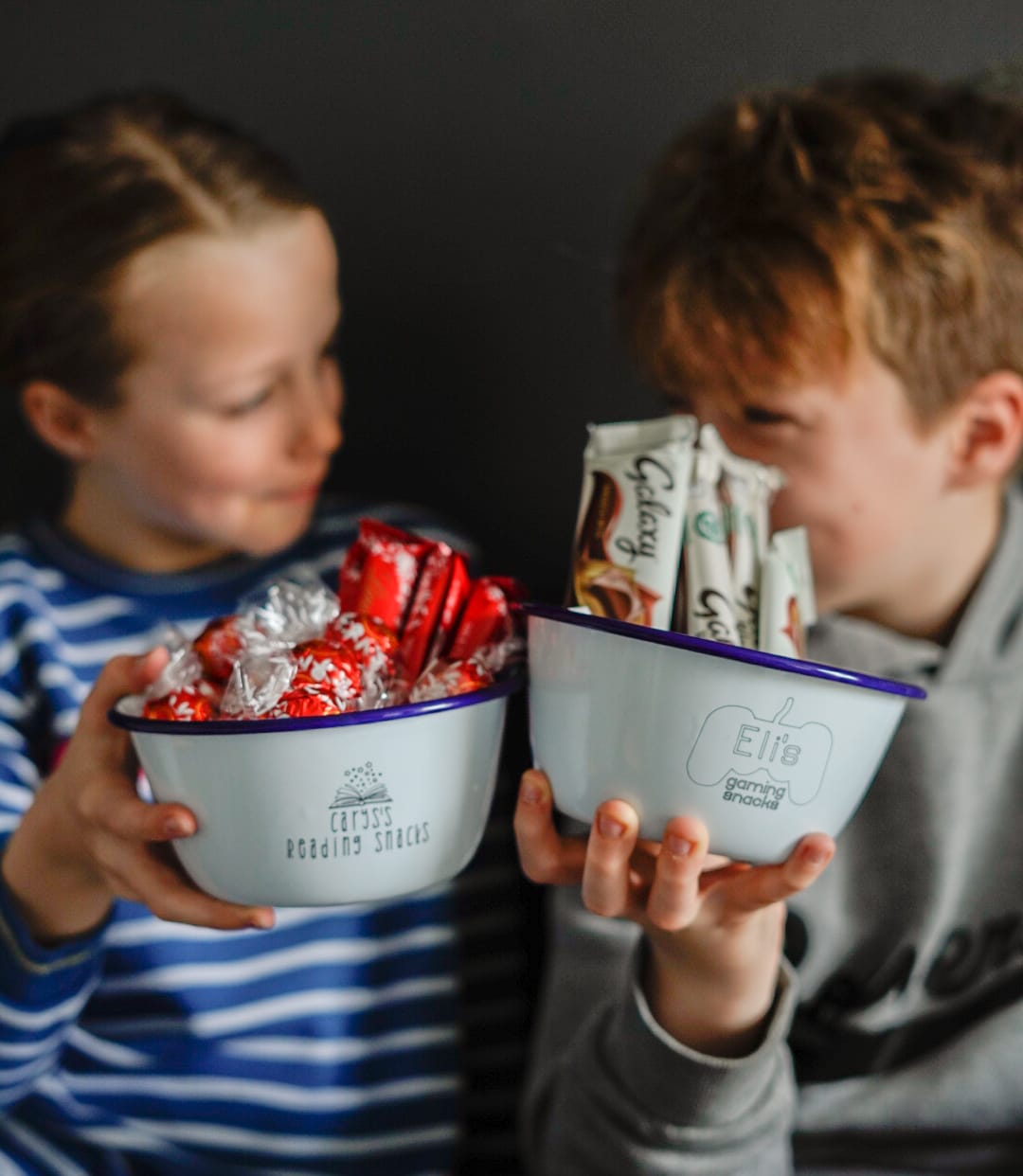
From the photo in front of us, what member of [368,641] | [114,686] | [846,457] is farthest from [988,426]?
[114,686]

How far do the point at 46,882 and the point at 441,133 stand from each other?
651 millimetres

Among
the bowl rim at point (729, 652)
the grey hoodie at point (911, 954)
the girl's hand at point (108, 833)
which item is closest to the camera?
the bowl rim at point (729, 652)

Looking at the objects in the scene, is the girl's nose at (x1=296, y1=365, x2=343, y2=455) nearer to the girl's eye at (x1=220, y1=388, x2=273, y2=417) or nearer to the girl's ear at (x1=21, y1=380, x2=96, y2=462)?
the girl's eye at (x1=220, y1=388, x2=273, y2=417)

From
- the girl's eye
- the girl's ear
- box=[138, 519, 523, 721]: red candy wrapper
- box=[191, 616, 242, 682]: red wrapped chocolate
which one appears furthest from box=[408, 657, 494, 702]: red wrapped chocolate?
the girl's ear

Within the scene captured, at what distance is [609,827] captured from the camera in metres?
0.57

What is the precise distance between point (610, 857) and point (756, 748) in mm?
103

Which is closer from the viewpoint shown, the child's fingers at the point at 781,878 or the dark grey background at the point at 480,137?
the child's fingers at the point at 781,878

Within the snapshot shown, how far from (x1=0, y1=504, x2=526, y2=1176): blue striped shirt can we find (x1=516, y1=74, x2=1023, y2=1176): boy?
13cm

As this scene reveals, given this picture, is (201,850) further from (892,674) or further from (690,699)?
(892,674)

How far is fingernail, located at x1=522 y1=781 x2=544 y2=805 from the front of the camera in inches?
24.2

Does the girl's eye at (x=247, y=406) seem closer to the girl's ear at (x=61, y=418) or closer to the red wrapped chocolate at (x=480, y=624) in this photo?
the girl's ear at (x=61, y=418)

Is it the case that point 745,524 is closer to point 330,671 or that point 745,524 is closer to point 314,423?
point 330,671

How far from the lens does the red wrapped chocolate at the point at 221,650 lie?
611mm

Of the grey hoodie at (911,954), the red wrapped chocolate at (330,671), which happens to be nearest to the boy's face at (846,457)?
the grey hoodie at (911,954)
